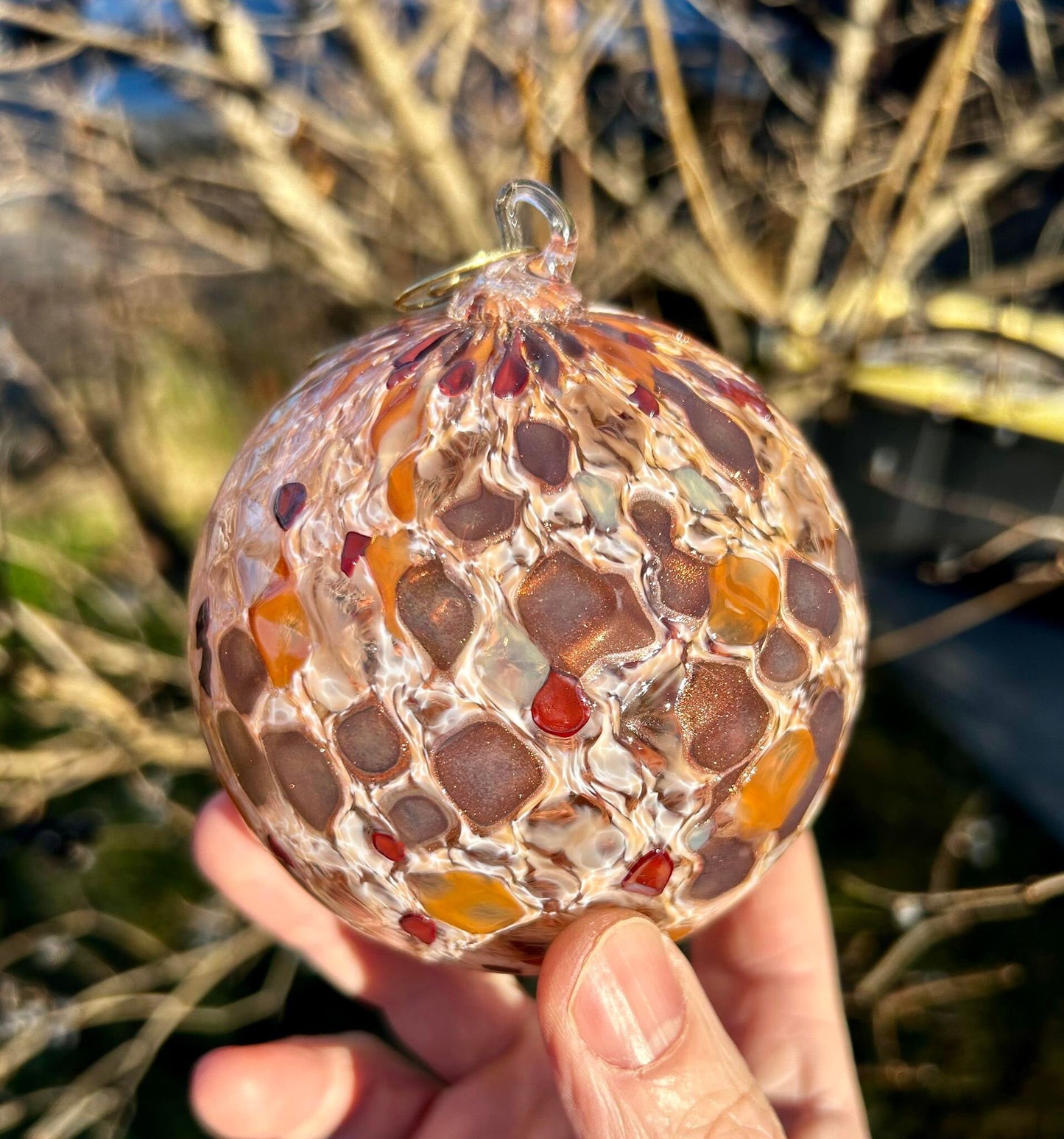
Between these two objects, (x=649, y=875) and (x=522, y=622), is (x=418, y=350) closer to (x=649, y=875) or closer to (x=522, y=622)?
(x=522, y=622)

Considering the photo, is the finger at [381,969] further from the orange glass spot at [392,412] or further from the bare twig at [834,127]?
the bare twig at [834,127]

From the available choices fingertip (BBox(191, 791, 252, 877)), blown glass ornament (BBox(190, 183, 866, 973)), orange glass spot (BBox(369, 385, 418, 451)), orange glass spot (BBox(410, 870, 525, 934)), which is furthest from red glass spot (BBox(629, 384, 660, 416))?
fingertip (BBox(191, 791, 252, 877))

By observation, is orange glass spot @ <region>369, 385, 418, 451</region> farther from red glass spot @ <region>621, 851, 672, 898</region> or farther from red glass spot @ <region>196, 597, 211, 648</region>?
red glass spot @ <region>621, 851, 672, 898</region>

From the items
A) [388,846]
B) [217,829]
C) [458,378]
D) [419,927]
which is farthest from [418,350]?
[217,829]

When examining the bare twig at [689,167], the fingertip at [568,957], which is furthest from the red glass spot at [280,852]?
the bare twig at [689,167]

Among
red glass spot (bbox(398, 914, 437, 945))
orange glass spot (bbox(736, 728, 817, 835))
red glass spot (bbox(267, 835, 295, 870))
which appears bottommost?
red glass spot (bbox(398, 914, 437, 945))

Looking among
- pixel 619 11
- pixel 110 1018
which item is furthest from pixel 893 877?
pixel 619 11
